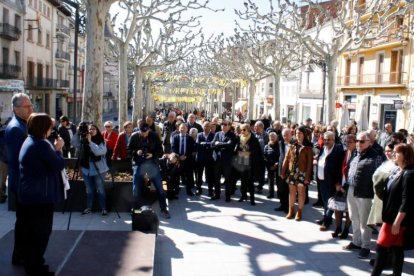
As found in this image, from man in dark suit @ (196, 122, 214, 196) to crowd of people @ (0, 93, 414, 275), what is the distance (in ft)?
Result: 0.07

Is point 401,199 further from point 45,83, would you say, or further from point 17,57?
point 45,83

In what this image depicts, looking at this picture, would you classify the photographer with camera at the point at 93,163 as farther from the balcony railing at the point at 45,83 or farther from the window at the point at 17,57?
the balcony railing at the point at 45,83

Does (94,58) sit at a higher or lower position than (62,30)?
lower

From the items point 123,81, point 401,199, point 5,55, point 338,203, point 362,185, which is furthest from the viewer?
point 5,55

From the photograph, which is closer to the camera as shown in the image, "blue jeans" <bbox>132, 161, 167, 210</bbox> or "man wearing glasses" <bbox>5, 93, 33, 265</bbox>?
"man wearing glasses" <bbox>5, 93, 33, 265</bbox>

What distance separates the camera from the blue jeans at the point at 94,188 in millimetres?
8141

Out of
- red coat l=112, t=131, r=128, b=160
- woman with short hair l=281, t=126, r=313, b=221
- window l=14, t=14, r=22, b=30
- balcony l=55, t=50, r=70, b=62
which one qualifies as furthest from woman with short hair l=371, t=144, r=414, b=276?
balcony l=55, t=50, r=70, b=62

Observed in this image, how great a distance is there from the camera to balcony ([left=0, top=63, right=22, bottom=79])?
34403mm

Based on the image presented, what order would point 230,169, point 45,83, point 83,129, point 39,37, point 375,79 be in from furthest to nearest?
point 45,83 < point 39,37 < point 375,79 < point 230,169 < point 83,129

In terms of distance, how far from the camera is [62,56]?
50.6 meters

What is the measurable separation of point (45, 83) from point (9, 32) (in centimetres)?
968

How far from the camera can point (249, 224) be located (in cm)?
791

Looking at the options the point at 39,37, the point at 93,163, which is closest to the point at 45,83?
the point at 39,37

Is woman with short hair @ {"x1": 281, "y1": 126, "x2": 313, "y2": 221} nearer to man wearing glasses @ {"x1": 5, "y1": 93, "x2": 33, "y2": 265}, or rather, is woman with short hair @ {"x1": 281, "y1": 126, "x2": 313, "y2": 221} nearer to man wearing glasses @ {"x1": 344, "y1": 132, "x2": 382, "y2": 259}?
man wearing glasses @ {"x1": 344, "y1": 132, "x2": 382, "y2": 259}
